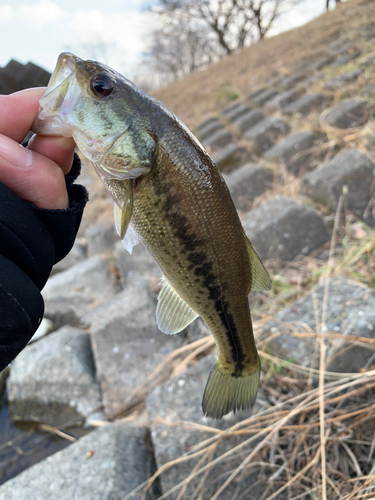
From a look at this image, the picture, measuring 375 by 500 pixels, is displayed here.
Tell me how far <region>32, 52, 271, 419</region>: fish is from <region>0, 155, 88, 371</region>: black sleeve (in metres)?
0.23

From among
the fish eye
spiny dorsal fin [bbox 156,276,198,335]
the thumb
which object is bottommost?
spiny dorsal fin [bbox 156,276,198,335]

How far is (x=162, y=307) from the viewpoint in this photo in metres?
1.30

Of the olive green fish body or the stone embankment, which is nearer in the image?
the olive green fish body

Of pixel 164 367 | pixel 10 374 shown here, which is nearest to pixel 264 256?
pixel 164 367

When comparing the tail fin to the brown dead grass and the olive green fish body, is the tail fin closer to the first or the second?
the olive green fish body

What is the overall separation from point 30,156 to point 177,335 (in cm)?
203

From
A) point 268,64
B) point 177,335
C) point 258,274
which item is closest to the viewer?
point 258,274

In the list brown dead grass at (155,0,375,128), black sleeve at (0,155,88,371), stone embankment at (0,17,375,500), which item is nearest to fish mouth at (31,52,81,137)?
black sleeve at (0,155,88,371)

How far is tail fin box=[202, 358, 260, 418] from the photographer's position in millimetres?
1322

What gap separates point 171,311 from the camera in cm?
130

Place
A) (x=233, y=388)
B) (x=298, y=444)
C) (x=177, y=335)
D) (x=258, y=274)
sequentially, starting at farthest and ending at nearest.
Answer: (x=177, y=335)
(x=298, y=444)
(x=233, y=388)
(x=258, y=274)

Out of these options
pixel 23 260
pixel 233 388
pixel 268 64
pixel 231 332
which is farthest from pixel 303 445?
pixel 268 64

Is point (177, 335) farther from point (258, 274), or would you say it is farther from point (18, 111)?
point (18, 111)

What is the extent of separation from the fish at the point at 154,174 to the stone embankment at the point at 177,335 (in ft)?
3.77
